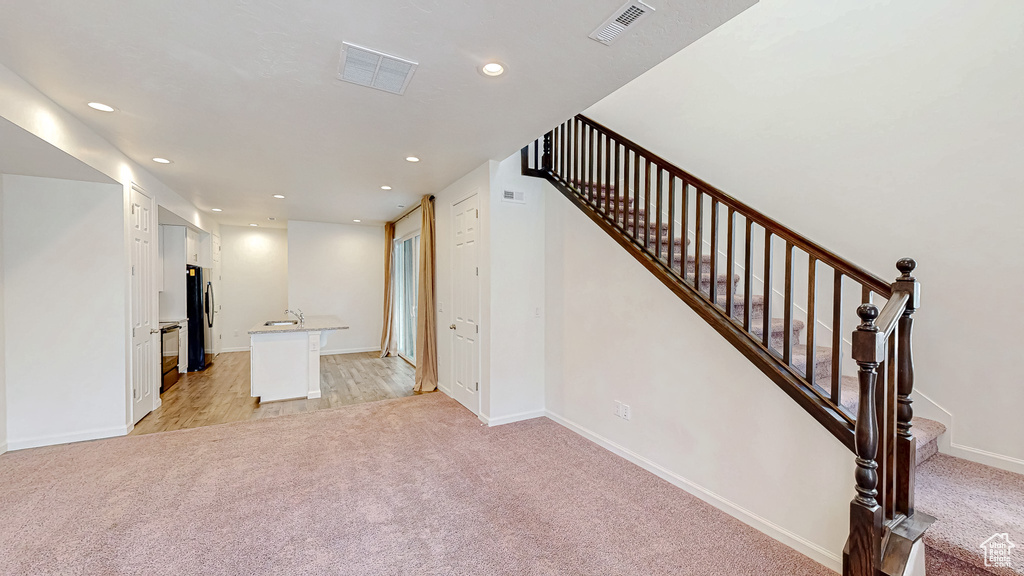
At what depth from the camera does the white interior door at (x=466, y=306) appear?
13.3 feet

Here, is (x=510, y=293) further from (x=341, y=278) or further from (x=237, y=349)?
(x=237, y=349)

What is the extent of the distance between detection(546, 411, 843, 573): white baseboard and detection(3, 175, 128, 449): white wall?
4.20m

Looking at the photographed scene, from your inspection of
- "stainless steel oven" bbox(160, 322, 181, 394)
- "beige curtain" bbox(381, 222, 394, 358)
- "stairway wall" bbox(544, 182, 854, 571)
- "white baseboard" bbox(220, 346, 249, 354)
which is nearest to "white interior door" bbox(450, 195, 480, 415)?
"stairway wall" bbox(544, 182, 854, 571)

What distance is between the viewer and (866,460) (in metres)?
1.55

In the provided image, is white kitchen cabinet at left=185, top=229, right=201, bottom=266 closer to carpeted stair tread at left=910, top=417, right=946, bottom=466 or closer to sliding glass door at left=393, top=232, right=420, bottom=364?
sliding glass door at left=393, top=232, right=420, bottom=364

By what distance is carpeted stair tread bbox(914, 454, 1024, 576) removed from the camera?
61.7 inches

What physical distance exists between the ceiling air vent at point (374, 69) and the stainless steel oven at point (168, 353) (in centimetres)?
453

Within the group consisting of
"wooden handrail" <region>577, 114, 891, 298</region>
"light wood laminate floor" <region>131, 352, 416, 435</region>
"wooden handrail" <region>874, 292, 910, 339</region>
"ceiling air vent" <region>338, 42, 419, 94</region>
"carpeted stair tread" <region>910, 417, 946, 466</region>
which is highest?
"ceiling air vent" <region>338, 42, 419, 94</region>

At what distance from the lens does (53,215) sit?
10.9 ft

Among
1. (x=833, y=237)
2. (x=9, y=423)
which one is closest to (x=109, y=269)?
(x=9, y=423)

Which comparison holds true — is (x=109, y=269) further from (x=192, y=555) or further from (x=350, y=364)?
(x=350, y=364)

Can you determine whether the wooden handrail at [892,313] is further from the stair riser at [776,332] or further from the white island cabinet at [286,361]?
the white island cabinet at [286,361]

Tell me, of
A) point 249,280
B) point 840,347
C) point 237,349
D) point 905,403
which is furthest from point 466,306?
point 237,349

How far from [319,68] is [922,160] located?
141 inches
